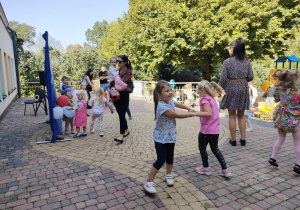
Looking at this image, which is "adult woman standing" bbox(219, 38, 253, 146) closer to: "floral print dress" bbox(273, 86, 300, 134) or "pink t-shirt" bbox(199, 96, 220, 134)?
"floral print dress" bbox(273, 86, 300, 134)

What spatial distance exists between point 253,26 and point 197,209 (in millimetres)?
13776

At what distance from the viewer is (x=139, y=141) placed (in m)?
5.38

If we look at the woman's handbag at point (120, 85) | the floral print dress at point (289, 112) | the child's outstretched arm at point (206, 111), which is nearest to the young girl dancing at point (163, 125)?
the child's outstretched arm at point (206, 111)

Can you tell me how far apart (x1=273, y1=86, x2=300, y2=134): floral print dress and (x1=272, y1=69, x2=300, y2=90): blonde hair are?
81 millimetres

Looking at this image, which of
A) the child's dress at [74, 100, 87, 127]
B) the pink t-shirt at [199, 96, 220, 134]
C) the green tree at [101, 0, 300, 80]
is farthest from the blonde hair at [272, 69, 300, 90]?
the green tree at [101, 0, 300, 80]

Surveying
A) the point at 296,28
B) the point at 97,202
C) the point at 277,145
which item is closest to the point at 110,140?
the point at 97,202

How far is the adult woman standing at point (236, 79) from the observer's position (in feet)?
14.8

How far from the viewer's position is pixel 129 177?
3.45 meters

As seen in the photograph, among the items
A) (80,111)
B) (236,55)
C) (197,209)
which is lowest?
(197,209)

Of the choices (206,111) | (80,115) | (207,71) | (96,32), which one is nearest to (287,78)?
(206,111)

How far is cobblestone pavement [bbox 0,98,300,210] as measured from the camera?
2.79 metres

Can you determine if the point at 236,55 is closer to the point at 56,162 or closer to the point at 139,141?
the point at 139,141

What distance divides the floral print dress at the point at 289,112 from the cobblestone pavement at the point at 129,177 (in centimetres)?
75

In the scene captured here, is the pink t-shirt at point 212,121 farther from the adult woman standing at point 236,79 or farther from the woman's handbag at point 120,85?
the woman's handbag at point 120,85
